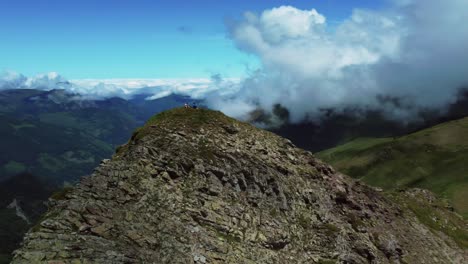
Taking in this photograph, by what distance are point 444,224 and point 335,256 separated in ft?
217

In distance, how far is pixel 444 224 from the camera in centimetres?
11606

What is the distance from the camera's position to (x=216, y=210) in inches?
2381

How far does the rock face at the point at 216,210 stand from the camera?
46625mm

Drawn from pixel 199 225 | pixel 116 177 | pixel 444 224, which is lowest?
pixel 444 224

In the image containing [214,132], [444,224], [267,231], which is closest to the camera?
[267,231]

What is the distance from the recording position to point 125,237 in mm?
47625

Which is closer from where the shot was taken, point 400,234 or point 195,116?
point 195,116

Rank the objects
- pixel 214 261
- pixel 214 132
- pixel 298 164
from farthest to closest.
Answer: pixel 298 164
pixel 214 132
pixel 214 261

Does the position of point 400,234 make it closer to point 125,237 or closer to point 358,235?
point 358,235

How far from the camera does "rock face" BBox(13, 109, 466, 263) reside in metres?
46.6

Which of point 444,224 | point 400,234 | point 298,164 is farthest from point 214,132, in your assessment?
point 444,224

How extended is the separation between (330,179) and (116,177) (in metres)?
45.9

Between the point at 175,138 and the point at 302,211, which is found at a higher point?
the point at 175,138

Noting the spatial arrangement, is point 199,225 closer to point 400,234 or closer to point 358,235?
point 358,235
